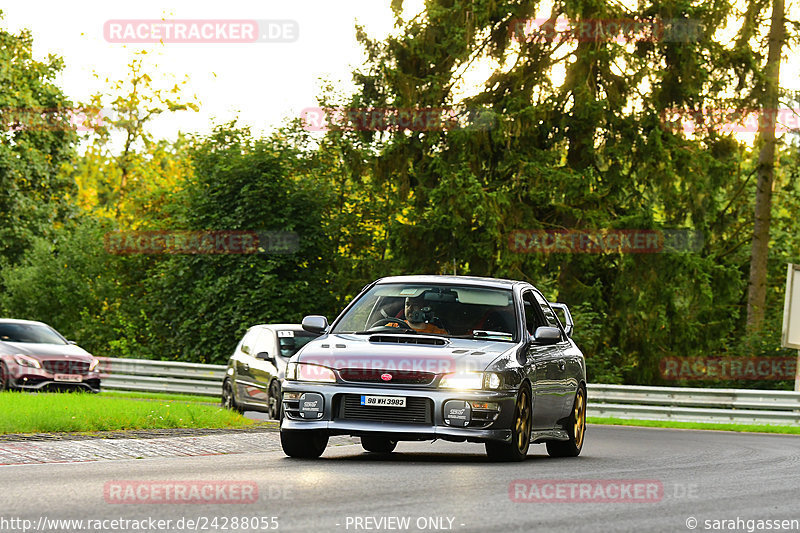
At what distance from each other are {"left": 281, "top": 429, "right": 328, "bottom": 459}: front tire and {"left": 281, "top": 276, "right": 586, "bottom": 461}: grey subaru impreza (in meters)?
0.01

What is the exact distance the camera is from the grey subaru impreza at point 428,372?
42.4 feet

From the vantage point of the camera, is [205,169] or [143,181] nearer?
[205,169]

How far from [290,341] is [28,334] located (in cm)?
734

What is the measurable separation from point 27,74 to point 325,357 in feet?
136

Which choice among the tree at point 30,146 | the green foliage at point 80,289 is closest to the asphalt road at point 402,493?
→ the green foliage at point 80,289

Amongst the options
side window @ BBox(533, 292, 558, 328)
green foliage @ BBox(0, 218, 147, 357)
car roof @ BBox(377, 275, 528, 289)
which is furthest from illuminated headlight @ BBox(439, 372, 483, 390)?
green foliage @ BBox(0, 218, 147, 357)

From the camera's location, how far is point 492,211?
37.2 m

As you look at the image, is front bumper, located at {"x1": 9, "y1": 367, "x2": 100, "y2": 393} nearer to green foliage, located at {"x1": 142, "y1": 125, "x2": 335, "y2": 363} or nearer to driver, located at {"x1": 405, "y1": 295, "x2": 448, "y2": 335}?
green foliage, located at {"x1": 142, "y1": 125, "x2": 335, "y2": 363}

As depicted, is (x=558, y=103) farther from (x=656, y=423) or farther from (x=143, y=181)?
(x=143, y=181)

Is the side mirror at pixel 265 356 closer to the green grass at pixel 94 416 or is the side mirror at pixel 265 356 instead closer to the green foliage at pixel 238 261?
the green grass at pixel 94 416

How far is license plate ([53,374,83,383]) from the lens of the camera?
27.2 meters

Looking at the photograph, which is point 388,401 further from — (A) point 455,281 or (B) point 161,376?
(B) point 161,376

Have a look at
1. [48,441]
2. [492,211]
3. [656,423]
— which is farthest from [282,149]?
[48,441]

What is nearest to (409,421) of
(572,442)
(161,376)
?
(572,442)
